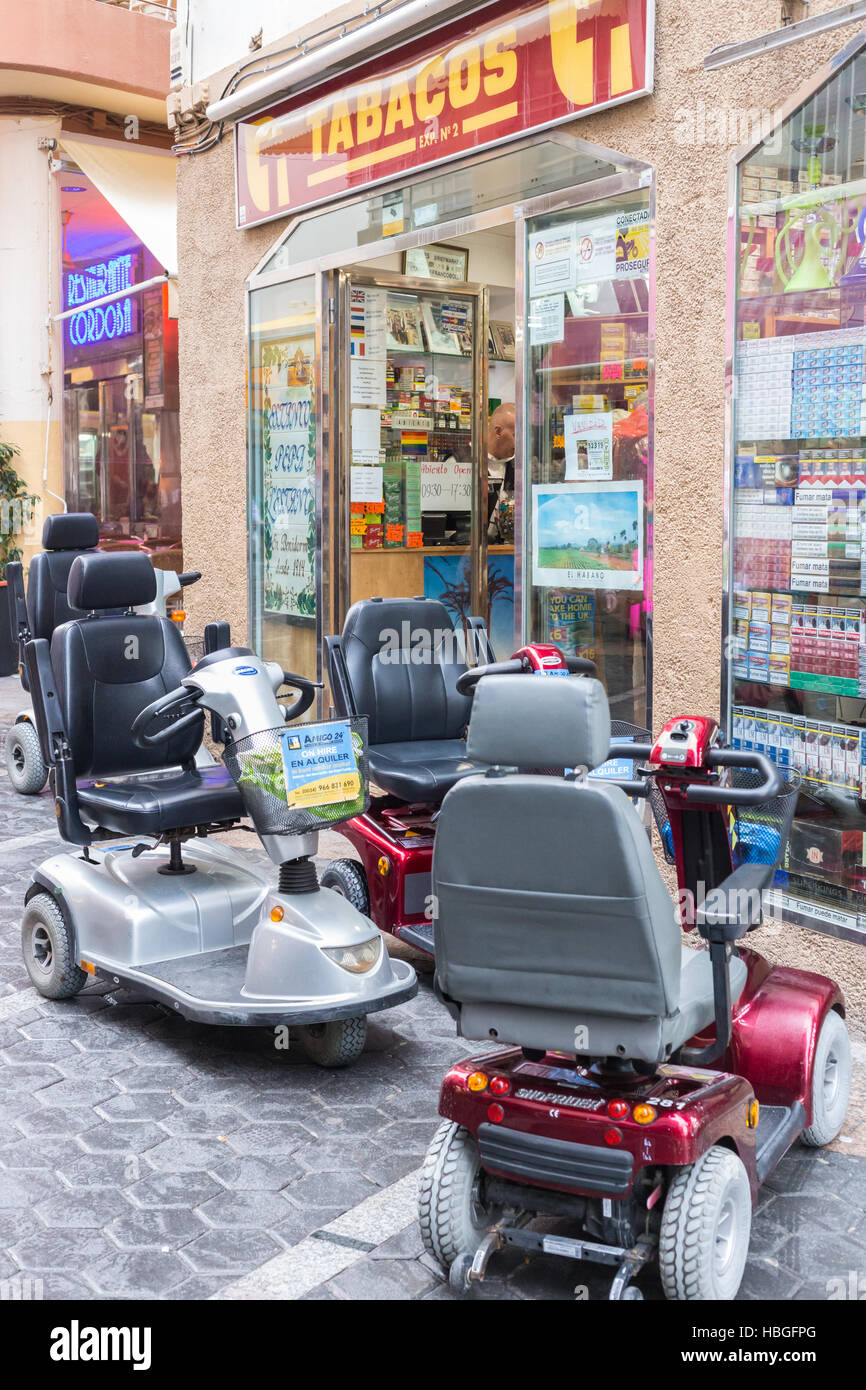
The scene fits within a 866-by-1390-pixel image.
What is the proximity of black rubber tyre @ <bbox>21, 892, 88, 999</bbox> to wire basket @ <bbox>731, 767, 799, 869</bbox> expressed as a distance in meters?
2.27

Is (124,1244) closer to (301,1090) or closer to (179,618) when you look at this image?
(301,1090)

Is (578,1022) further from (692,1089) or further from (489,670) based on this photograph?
(489,670)

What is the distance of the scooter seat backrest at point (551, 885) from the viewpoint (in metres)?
2.71

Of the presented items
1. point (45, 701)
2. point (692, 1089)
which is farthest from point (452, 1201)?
point (45, 701)

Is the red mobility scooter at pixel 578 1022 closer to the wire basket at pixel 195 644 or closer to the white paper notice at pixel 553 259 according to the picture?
the white paper notice at pixel 553 259

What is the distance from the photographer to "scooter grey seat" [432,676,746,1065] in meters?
2.71

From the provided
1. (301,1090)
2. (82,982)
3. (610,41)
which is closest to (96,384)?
(610,41)

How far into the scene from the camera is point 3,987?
4.89 metres

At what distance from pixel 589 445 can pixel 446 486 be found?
9.52ft

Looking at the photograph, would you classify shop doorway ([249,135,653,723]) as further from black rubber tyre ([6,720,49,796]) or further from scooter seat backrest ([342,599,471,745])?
black rubber tyre ([6,720,49,796])

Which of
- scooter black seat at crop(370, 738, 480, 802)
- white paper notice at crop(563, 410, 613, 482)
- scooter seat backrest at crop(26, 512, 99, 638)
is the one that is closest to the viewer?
scooter black seat at crop(370, 738, 480, 802)

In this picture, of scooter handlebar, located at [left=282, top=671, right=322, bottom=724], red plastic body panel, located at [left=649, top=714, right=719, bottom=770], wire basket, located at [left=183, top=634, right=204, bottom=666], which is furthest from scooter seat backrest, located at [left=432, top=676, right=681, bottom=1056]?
wire basket, located at [left=183, top=634, right=204, bottom=666]

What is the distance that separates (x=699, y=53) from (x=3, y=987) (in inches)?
163

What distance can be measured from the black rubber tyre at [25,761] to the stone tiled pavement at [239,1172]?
3523 millimetres
